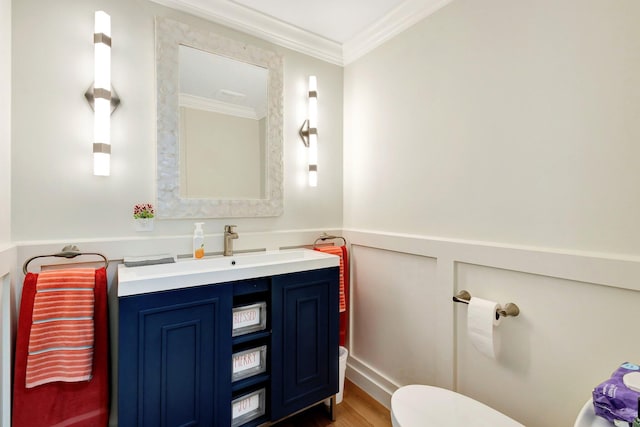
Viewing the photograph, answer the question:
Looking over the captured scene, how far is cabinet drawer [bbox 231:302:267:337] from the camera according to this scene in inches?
55.2

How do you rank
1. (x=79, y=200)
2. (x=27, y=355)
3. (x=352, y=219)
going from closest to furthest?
(x=27, y=355) < (x=79, y=200) < (x=352, y=219)

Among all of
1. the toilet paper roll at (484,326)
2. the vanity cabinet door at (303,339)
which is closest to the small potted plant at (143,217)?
the vanity cabinet door at (303,339)

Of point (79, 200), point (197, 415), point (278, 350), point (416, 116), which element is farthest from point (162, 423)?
point (416, 116)

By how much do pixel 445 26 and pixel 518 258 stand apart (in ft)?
3.82

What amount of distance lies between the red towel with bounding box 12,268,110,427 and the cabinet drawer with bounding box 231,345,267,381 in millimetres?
533

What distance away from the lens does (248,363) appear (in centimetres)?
144

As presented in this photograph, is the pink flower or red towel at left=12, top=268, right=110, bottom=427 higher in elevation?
the pink flower

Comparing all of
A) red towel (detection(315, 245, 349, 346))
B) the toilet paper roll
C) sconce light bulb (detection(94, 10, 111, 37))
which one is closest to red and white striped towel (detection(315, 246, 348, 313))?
red towel (detection(315, 245, 349, 346))

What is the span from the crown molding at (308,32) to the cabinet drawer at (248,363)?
5.71 feet

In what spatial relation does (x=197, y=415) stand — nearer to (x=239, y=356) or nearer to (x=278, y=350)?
(x=239, y=356)

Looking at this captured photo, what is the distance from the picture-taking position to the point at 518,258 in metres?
1.23

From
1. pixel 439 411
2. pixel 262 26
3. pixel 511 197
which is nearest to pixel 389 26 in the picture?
pixel 262 26

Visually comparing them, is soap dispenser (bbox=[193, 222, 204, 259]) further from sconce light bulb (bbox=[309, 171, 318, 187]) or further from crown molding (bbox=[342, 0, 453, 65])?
crown molding (bbox=[342, 0, 453, 65])

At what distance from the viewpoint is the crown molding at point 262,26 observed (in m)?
1.61
